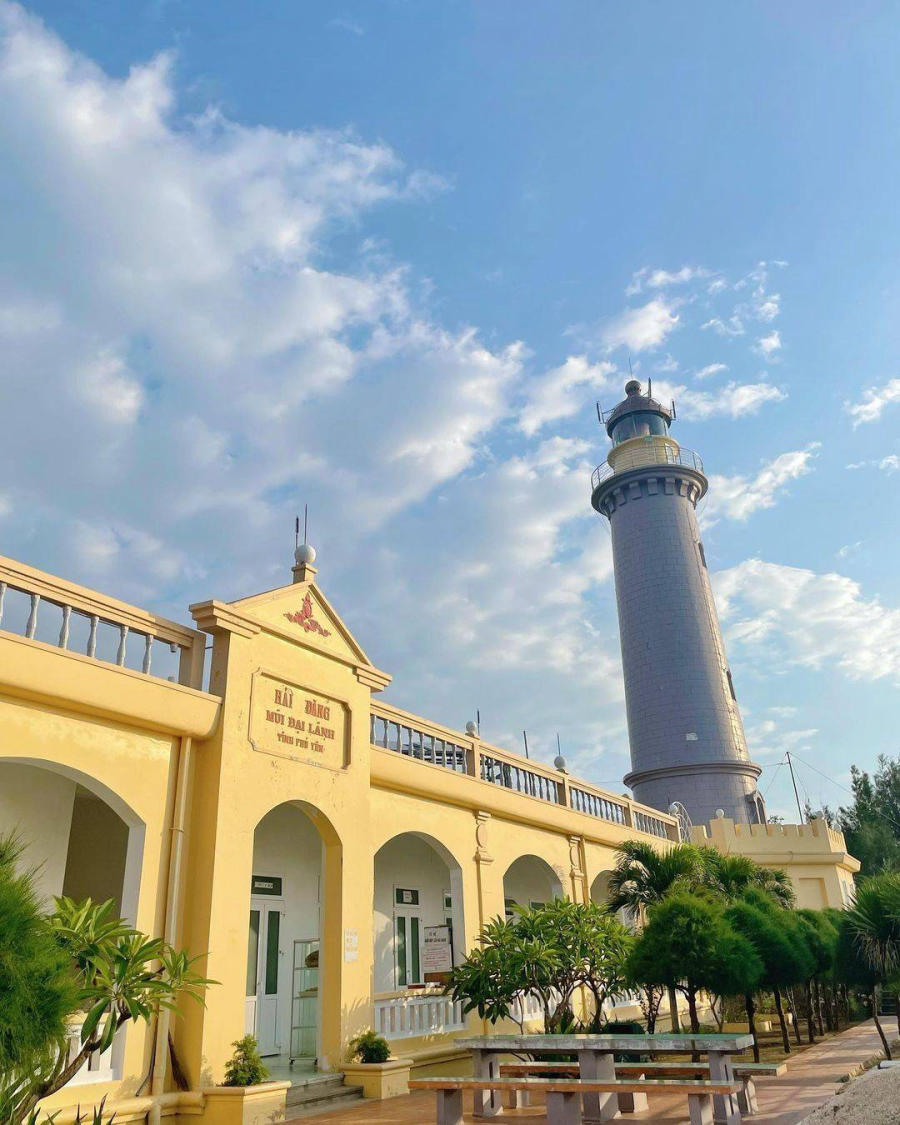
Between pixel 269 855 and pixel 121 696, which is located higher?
pixel 121 696

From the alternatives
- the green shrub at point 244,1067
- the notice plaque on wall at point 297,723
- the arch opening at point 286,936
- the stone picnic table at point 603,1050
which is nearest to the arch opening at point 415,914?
the arch opening at point 286,936

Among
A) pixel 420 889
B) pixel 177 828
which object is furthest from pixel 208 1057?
pixel 420 889

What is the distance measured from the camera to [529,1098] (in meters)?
10.2

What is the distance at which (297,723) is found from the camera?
36.2ft

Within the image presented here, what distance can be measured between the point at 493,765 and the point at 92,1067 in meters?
8.77

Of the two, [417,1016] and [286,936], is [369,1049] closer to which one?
[417,1016]

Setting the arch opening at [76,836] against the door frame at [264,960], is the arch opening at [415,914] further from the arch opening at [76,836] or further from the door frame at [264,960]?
the arch opening at [76,836]

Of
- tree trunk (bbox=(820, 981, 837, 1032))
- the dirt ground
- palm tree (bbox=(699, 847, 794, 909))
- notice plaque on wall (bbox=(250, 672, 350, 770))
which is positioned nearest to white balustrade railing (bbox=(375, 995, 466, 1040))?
notice plaque on wall (bbox=(250, 672, 350, 770))

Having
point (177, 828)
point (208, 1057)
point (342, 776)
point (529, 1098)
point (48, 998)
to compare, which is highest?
point (342, 776)

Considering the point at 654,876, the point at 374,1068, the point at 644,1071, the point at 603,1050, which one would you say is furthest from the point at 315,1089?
the point at 654,876

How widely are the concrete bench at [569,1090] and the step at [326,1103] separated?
66.0 inches

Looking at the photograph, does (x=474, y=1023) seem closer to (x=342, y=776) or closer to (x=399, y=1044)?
(x=399, y=1044)

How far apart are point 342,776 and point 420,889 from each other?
5.33 meters

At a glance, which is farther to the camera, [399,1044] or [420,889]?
[420,889]
